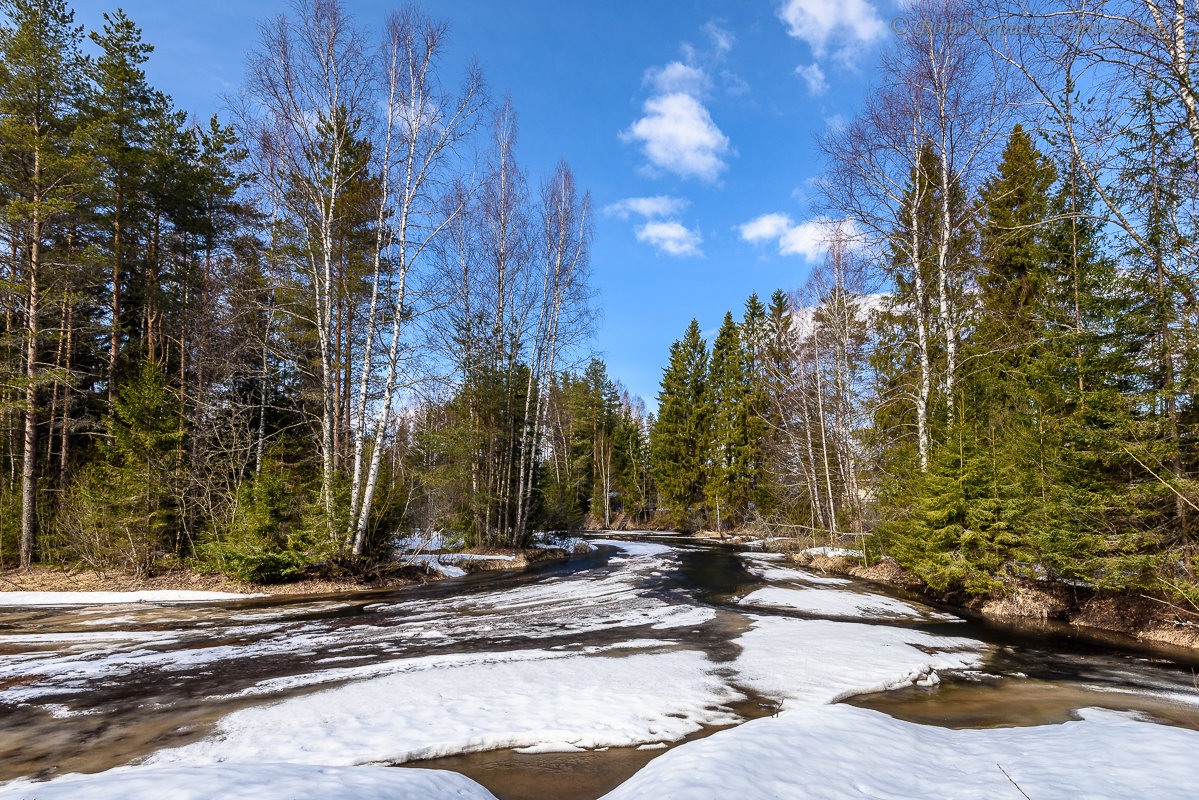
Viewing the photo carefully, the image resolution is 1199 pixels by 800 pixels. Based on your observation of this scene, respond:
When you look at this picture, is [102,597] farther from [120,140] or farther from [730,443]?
[730,443]

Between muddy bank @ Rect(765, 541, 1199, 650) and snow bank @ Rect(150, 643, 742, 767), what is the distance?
7.56 m

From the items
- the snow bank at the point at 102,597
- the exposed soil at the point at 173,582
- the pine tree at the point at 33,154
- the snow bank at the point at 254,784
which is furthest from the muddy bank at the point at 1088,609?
the pine tree at the point at 33,154

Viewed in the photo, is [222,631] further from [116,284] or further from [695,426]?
[695,426]

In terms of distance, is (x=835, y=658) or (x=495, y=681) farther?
(x=835, y=658)

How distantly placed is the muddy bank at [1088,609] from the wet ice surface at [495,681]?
1382mm

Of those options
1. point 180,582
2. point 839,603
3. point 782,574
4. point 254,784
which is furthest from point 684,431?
point 254,784

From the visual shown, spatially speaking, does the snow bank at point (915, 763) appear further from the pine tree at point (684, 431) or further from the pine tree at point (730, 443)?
the pine tree at point (684, 431)

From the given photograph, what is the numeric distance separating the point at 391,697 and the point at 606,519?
38204 mm

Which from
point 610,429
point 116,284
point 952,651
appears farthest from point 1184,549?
point 610,429

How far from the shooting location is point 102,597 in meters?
11.2

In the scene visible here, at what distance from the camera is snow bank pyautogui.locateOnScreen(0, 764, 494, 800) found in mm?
2695

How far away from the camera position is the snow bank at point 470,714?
4.29 m

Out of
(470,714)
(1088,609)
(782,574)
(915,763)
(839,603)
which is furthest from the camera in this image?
(782,574)

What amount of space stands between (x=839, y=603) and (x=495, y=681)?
8.51m
